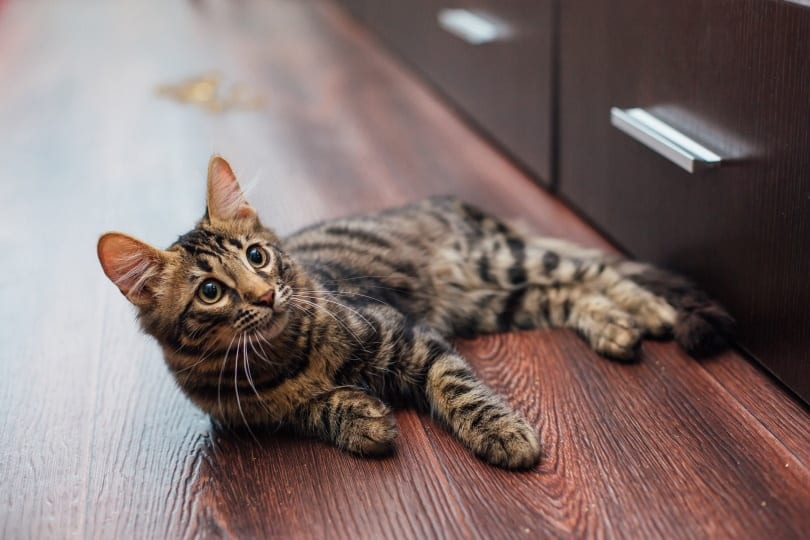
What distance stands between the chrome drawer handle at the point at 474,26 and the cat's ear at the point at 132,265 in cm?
143

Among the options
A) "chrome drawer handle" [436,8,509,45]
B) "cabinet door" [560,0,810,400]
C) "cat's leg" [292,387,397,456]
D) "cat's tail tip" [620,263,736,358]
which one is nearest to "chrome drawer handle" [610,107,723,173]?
"cabinet door" [560,0,810,400]

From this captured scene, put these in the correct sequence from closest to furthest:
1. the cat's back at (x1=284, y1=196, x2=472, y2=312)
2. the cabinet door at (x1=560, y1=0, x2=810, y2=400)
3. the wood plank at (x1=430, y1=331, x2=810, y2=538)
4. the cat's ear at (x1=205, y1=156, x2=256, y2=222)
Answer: the wood plank at (x1=430, y1=331, x2=810, y2=538) → the cabinet door at (x1=560, y1=0, x2=810, y2=400) → the cat's ear at (x1=205, y1=156, x2=256, y2=222) → the cat's back at (x1=284, y1=196, x2=472, y2=312)

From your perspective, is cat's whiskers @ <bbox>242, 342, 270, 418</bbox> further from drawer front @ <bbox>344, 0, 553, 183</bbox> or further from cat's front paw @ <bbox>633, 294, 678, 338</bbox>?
drawer front @ <bbox>344, 0, 553, 183</bbox>

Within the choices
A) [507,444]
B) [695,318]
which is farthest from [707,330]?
[507,444]

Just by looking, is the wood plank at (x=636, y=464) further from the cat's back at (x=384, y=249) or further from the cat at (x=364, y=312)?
the cat's back at (x=384, y=249)

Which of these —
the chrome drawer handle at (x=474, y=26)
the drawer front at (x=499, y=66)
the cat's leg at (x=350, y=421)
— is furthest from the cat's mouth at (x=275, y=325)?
the chrome drawer handle at (x=474, y=26)

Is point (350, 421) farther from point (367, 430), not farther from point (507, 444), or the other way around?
point (507, 444)

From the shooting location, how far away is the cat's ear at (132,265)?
1.28 meters

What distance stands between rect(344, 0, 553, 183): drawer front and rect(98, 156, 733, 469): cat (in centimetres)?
57

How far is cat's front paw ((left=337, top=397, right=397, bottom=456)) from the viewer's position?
4.50 feet

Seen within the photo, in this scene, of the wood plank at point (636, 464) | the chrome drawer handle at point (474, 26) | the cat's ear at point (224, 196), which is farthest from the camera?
the chrome drawer handle at point (474, 26)

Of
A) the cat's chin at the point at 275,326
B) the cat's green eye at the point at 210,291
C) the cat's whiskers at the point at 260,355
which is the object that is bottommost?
the cat's whiskers at the point at 260,355

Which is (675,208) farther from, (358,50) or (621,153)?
(358,50)

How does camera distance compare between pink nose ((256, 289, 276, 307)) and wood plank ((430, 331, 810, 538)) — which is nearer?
wood plank ((430, 331, 810, 538))
